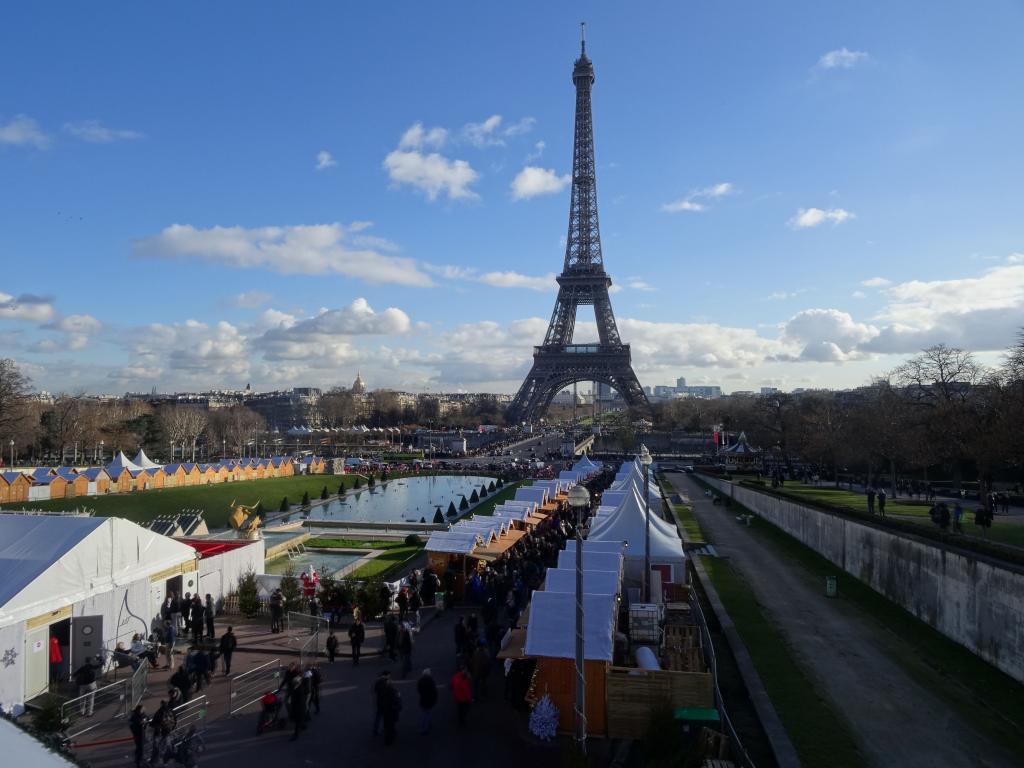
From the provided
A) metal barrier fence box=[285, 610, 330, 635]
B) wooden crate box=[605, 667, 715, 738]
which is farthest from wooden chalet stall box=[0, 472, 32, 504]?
wooden crate box=[605, 667, 715, 738]

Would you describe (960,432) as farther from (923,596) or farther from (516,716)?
(516,716)

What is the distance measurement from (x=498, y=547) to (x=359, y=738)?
401 inches

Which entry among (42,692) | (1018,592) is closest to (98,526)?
(42,692)

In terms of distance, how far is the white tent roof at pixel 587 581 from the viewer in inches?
473

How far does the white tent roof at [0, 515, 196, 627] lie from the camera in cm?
1130

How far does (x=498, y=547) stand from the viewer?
19.9 metres

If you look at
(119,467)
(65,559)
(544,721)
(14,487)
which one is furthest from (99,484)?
(544,721)

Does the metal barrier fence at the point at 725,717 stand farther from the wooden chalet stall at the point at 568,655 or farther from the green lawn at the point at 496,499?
the green lawn at the point at 496,499

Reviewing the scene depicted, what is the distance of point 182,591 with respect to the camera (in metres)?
15.3

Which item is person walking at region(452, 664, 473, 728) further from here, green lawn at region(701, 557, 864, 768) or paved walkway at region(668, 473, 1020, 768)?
paved walkway at region(668, 473, 1020, 768)

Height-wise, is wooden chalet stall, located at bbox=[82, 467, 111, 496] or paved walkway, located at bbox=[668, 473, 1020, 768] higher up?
wooden chalet stall, located at bbox=[82, 467, 111, 496]

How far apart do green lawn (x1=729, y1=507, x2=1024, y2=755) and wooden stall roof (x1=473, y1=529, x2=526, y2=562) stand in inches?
248

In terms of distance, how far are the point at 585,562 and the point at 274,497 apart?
3190 centimetres

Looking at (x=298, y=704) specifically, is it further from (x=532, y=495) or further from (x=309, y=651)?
(x=532, y=495)
